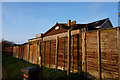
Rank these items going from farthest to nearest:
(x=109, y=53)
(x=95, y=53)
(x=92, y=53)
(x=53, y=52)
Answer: (x=53, y=52), (x=92, y=53), (x=95, y=53), (x=109, y=53)

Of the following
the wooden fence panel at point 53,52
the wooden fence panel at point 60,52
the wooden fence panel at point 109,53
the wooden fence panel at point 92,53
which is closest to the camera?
the wooden fence panel at point 109,53

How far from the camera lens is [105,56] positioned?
4.07 meters

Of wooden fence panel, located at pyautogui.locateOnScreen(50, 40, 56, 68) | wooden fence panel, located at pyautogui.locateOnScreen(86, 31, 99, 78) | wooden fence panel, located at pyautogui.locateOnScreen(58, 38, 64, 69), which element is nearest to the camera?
wooden fence panel, located at pyautogui.locateOnScreen(86, 31, 99, 78)

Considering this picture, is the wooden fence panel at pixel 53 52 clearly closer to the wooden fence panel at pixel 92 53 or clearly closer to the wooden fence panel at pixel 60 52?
the wooden fence panel at pixel 60 52

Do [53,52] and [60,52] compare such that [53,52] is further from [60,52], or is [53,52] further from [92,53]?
[92,53]

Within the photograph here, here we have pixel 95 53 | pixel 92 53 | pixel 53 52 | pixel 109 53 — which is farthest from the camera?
pixel 53 52

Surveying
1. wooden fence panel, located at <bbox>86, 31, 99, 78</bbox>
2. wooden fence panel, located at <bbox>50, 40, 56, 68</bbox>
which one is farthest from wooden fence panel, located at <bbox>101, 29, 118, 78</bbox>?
wooden fence panel, located at <bbox>50, 40, 56, 68</bbox>

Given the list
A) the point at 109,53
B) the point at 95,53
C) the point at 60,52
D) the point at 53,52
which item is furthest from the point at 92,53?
the point at 53,52

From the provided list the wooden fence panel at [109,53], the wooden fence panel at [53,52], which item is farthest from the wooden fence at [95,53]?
the wooden fence panel at [53,52]

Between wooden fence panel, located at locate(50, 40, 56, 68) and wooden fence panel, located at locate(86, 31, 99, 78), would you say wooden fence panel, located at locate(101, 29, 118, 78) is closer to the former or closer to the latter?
wooden fence panel, located at locate(86, 31, 99, 78)

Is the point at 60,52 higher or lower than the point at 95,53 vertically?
lower

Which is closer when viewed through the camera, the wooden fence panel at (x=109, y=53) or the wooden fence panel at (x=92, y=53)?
the wooden fence panel at (x=109, y=53)

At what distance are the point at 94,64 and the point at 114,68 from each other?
0.90m

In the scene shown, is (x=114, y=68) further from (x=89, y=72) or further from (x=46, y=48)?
(x=46, y=48)
